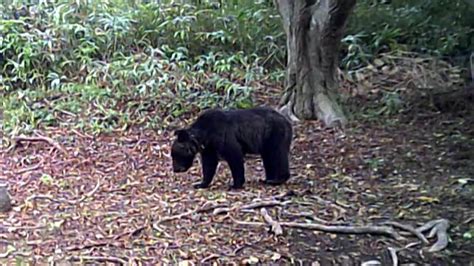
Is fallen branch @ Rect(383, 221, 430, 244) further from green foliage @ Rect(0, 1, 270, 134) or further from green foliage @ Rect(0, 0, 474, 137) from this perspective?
green foliage @ Rect(0, 1, 270, 134)

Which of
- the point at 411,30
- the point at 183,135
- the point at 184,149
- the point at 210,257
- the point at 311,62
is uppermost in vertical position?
the point at 411,30

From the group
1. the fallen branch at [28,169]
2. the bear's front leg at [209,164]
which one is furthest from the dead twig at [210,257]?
the fallen branch at [28,169]

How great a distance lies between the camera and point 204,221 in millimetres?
5191

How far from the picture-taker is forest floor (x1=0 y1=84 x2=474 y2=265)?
471cm

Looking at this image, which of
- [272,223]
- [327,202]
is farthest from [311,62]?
[272,223]

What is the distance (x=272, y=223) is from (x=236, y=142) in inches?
38.2

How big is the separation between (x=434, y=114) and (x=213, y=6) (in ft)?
12.4

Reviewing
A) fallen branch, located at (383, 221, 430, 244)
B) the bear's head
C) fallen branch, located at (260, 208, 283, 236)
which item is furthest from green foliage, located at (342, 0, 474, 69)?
fallen branch, located at (383, 221, 430, 244)

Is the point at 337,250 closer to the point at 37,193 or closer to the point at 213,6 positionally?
the point at 37,193

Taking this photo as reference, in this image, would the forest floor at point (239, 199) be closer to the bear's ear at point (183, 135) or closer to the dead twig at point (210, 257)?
the dead twig at point (210, 257)

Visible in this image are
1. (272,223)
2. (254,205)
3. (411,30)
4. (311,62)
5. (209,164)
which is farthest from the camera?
(411,30)

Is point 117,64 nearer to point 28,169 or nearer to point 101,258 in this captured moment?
point 28,169

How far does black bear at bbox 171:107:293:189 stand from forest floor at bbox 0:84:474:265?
154 millimetres

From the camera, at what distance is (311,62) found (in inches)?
324
